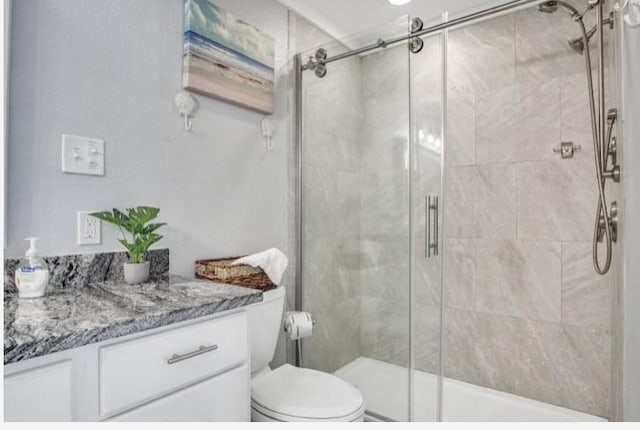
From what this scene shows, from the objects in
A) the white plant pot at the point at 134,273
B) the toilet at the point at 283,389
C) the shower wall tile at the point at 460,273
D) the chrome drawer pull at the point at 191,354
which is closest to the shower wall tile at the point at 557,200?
the shower wall tile at the point at 460,273

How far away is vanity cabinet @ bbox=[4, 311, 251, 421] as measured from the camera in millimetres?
749

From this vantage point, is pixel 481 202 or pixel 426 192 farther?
pixel 481 202

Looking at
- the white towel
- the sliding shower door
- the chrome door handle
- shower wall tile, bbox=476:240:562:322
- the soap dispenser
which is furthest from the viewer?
shower wall tile, bbox=476:240:562:322

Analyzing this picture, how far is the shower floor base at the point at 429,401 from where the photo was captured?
190 cm

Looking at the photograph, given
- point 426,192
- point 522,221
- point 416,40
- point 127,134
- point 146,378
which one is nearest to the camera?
point 146,378

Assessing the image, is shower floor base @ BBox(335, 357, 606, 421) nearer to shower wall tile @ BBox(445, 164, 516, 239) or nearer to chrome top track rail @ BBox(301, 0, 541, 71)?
shower wall tile @ BBox(445, 164, 516, 239)

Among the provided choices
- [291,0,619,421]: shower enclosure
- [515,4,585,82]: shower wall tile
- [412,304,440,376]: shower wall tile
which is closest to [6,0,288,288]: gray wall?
Result: [291,0,619,421]: shower enclosure

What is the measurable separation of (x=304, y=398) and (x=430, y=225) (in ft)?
3.59

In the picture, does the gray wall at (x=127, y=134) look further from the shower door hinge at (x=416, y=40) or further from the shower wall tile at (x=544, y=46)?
the shower wall tile at (x=544, y=46)

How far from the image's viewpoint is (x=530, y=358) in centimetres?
218

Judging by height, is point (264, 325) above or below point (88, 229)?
below

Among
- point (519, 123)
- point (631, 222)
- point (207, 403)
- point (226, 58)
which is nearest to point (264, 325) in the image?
point (207, 403)

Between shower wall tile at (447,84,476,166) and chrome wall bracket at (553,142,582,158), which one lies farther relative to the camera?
shower wall tile at (447,84,476,166)

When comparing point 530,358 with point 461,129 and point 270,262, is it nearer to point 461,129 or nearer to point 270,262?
point 461,129
